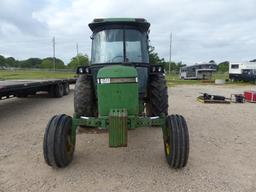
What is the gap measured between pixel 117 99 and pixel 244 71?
32415 mm

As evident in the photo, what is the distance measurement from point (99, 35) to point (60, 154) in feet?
8.39

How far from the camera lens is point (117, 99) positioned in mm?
4531

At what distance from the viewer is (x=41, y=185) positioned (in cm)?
397

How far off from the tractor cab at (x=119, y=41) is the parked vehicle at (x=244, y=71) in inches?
1184

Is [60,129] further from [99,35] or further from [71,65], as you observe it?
[71,65]

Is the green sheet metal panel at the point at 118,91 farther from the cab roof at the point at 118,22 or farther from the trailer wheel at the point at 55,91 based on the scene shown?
the trailer wheel at the point at 55,91

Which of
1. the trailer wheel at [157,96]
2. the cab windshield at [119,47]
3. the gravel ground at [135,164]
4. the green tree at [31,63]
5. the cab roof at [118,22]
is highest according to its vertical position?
the green tree at [31,63]

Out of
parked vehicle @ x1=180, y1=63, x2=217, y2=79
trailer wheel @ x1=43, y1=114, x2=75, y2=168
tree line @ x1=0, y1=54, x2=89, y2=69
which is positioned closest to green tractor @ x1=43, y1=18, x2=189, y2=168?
trailer wheel @ x1=43, y1=114, x2=75, y2=168

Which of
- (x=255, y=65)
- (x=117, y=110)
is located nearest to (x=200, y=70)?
(x=255, y=65)

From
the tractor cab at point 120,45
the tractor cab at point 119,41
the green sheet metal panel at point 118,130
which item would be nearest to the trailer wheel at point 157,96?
the tractor cab at point 120,45

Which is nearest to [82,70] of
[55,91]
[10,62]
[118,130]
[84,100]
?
[84,100]

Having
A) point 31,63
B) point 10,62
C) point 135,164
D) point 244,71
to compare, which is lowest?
point 135,164

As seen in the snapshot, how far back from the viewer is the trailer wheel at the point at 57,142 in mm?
4285

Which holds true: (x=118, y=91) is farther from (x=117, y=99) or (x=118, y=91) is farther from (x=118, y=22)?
(x=118, y=22)
